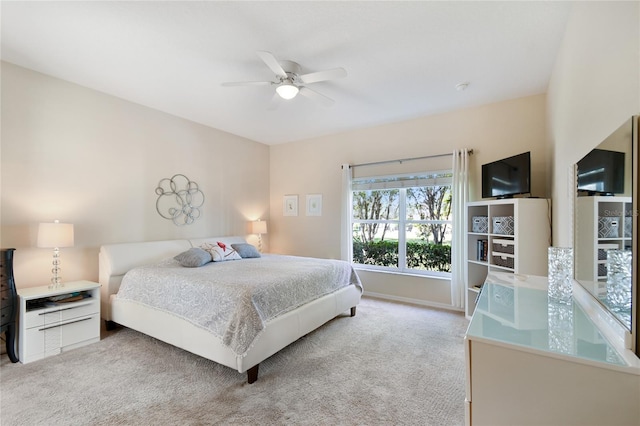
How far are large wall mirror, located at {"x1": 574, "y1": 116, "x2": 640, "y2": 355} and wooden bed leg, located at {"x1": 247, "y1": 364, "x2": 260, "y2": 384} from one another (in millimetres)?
2160

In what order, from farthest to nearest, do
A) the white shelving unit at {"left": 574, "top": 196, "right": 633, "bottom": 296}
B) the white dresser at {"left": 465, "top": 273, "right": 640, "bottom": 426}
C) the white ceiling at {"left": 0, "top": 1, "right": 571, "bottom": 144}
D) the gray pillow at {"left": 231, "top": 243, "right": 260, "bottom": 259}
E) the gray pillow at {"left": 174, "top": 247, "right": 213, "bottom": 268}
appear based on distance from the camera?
1. the gray pillow at {"left": 231, "top": 243, "right": 260, "bottom": 259}
2. the gray pillow at {"left": 174, "top": 247, "right": 213, "bottom": 268}
3. the white ceiling at {"left": 0, "top": 1, "right": 571, "bottom": 144}
4. the white shelving unit at {"left": 574, "top": 196, "right": 633, "bottom": 296}
5. the white dresser at {"left": 465, "top": 273, "right": 640, "bottom": 426}

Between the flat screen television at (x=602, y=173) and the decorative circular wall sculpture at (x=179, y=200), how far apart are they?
4.35 m

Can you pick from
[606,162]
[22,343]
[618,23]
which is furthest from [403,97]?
[22,343]

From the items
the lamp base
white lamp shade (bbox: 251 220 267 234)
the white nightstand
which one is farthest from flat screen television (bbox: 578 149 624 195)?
white lamp shade (bbox: 251 220 267 234)

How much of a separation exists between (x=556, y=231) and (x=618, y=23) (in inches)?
76.1

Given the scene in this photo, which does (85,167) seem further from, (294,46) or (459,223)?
(459,223)

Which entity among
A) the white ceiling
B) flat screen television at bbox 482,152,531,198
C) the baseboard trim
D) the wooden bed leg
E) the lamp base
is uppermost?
the white ceiling

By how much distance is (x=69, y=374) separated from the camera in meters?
2.26

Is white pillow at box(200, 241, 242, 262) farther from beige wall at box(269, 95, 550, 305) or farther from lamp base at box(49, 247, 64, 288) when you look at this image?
beige wall at box(269, 95, 550, 305)

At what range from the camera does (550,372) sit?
903 mm

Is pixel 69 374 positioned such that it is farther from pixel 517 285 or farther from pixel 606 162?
pixel 606 162

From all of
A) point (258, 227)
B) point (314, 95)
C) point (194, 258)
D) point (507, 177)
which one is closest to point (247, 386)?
point (194, 258)

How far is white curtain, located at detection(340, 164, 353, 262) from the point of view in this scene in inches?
183

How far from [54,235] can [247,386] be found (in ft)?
7.49
